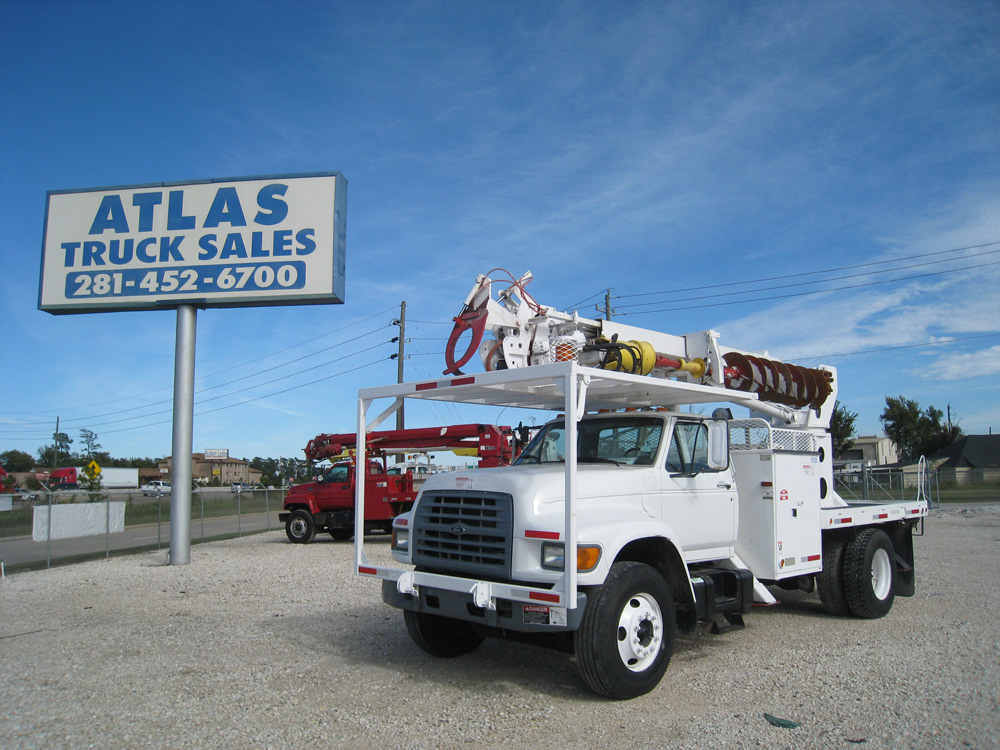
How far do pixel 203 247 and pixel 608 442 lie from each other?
11493 millimetres

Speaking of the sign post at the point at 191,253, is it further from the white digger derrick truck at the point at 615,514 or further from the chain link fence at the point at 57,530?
the white digger derrick truck at the point at 615,514

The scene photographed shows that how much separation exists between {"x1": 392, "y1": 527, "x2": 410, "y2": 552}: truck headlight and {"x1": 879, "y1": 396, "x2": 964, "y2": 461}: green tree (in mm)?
58066

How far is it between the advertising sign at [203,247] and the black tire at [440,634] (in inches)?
374

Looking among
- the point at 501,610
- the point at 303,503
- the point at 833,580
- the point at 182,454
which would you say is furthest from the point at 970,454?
the point at 501,610

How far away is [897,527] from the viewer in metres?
9.24

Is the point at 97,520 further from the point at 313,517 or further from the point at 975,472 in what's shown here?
the point at 975,472

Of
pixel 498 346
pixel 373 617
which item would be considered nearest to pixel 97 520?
pixel 373 617

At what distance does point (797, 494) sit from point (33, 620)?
29.8 ft

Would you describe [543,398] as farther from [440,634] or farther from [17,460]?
[17,460]

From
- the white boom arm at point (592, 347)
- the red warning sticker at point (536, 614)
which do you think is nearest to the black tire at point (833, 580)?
the white boom arm at point (592, 347)

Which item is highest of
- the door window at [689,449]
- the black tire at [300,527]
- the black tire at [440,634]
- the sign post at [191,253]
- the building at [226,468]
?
the sign post at [191,253]

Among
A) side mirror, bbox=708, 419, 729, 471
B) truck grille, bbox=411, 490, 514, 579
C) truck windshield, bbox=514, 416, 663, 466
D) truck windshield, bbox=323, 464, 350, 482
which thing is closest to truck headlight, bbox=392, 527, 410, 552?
truck grille, bbox=411, 490, 514, 579

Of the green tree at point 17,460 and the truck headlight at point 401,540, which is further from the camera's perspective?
the green tree at point 17,460

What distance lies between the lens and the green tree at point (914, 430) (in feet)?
181
